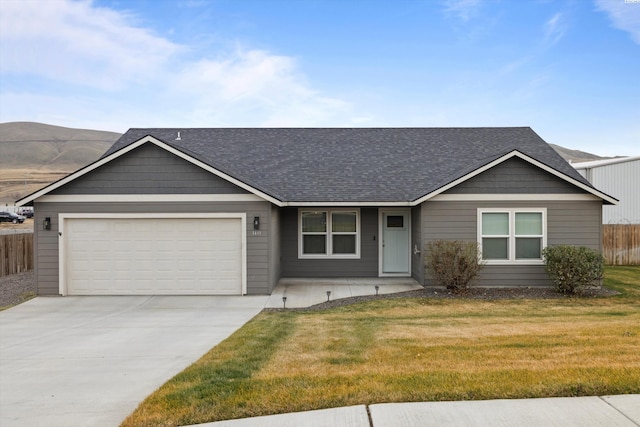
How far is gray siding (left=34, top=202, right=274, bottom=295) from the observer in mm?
13695

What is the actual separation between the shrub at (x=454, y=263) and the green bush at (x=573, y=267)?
198 cm

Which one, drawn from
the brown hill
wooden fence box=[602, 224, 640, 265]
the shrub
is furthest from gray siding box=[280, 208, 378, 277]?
the brown hill

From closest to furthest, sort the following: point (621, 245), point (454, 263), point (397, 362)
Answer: point (397, 362), point (454, 263), point (621, 245)

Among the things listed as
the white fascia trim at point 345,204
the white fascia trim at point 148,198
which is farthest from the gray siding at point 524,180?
the white fascia trim at point 148,198

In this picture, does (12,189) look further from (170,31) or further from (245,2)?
(245,2)

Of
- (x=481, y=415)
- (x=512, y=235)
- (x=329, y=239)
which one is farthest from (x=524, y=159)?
(x=481, y=415)

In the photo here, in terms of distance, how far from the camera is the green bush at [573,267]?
1312 centimetres

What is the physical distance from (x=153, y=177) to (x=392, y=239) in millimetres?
7870

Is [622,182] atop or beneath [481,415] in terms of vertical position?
atop

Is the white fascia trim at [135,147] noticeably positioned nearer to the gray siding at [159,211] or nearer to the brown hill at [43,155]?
the gray siding at [159,211]

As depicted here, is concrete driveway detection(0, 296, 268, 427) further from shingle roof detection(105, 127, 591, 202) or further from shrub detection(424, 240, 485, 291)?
shrub detection(424, 240, 485, 291)

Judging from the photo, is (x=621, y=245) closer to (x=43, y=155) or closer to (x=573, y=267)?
(x=573, y=267)

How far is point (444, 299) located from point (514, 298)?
1868 mm

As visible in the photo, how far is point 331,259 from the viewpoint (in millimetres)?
16625
